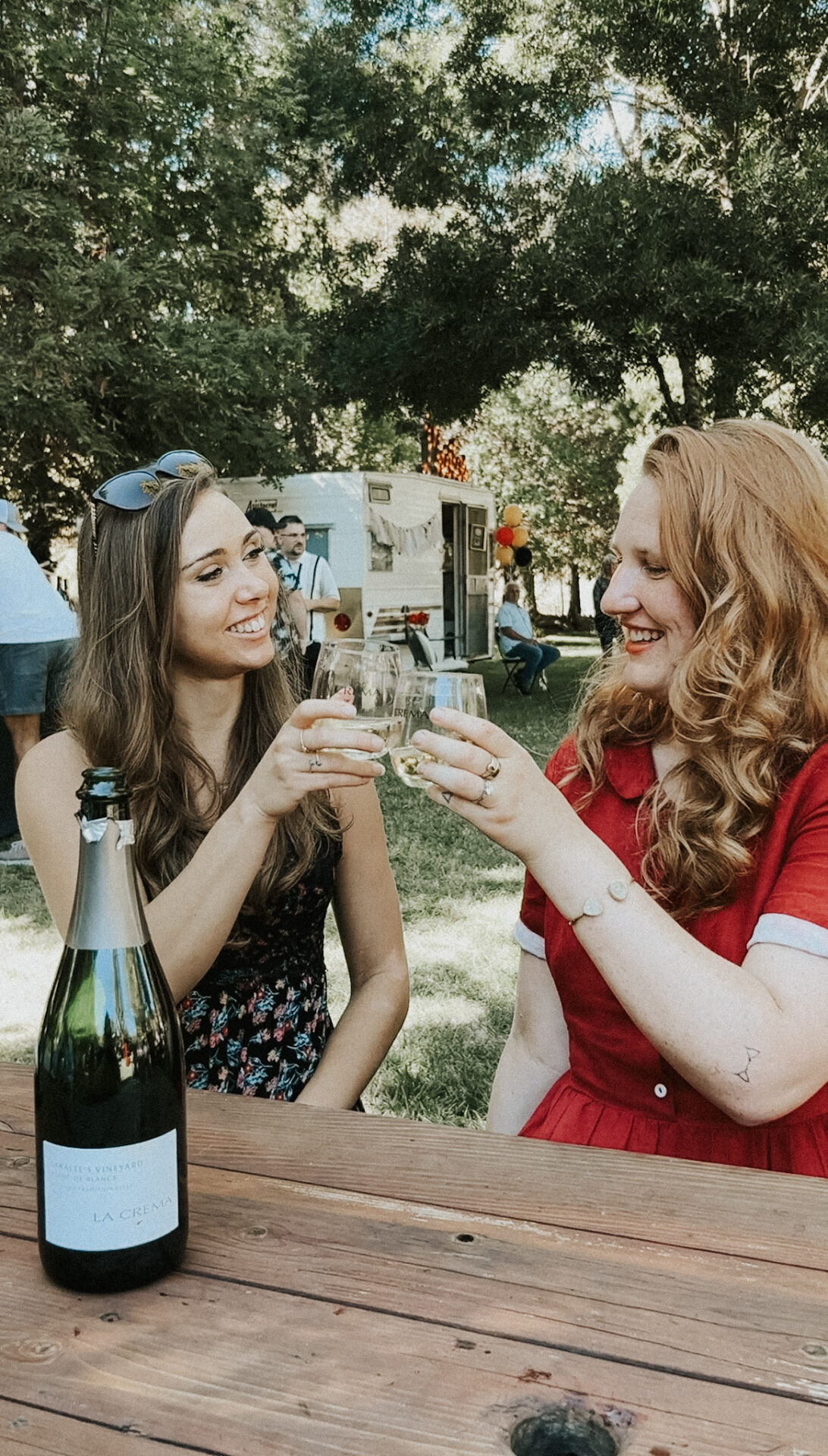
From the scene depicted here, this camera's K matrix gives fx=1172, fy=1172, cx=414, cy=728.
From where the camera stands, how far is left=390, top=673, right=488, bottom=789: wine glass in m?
1.38

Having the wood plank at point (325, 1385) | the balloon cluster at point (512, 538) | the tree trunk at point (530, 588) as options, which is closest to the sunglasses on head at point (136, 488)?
the wood plank at point (325, 1385)

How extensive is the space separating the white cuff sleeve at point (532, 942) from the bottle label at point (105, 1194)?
99 cm

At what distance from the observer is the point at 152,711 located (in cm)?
214

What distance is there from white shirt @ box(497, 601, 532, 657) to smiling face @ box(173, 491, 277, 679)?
44.1ft

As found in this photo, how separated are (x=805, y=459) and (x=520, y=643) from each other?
45.0 feet

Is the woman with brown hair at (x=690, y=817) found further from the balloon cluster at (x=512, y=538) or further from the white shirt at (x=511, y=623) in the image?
the balloon cluster at (x=512, y=538)

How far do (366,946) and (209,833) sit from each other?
1.91 ft

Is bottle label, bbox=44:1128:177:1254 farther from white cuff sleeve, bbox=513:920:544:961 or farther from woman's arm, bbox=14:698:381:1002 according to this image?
white cuff sleeve, bbox=513:920:544:961

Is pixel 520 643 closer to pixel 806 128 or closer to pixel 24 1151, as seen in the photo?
pixel 806 128

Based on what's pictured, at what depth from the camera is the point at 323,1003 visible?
229 cm

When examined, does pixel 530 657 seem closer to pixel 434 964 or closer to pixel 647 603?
pixel 434 964

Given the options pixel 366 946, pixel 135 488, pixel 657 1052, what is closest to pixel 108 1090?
pixel 657 1052

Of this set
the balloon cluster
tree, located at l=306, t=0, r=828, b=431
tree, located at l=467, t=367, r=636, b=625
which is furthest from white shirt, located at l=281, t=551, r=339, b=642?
tree, located at l=467, t=367, r=636, b=625

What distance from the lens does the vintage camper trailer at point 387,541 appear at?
1491 cm
